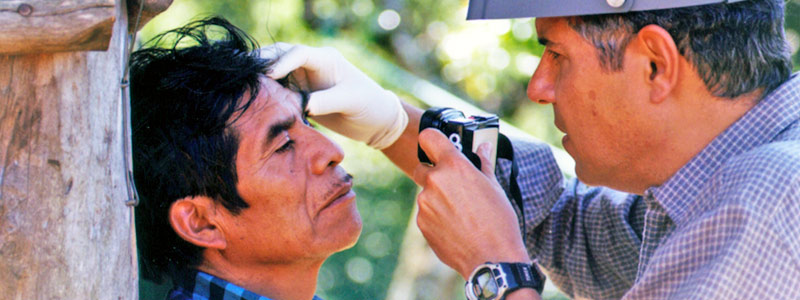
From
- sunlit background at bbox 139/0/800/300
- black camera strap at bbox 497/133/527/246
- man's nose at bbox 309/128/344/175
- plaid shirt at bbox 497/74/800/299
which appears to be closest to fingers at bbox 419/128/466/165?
man's nose at bbox 309/128/344/175

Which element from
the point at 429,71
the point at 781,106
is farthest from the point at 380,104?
the point at 429,71

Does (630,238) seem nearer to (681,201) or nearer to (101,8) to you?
(681,201)

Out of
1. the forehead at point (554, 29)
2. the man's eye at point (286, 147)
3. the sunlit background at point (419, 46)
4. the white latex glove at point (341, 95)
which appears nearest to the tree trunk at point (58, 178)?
the man's eye at point (286, 147)

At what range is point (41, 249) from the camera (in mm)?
1491

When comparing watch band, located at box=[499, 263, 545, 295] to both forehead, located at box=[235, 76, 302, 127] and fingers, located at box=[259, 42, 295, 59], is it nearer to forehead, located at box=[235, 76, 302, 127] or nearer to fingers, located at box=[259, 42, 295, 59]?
forehead, located at box=[235, 76, 302, 127]

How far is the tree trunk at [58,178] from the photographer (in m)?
1.47

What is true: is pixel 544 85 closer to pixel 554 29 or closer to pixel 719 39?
pixel 554 29

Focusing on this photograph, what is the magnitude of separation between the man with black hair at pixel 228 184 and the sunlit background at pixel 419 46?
8.62 ft

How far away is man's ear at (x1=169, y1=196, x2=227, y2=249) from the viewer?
6.66 feet

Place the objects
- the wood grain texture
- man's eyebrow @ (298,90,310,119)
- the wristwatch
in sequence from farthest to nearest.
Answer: man's eyebrow @ (298,90,310,119), the wristwatch, the wood grain texture

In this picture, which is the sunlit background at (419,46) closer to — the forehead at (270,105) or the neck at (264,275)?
the forehead at (270,105)

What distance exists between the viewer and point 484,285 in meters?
1.79

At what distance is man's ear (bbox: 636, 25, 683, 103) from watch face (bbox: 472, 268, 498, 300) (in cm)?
52

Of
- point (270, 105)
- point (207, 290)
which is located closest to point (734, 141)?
point (270, 105)
